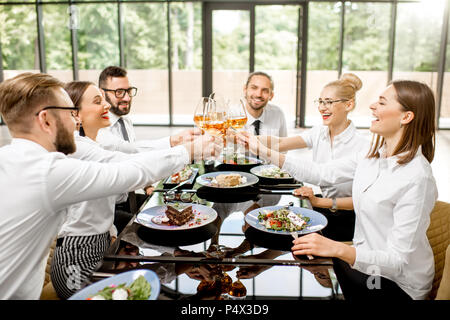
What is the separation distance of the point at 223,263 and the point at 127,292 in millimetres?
404

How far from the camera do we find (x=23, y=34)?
959 cm

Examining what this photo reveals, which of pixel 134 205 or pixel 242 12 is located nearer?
pixel 134 205

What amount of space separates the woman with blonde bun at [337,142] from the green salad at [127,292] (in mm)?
1480

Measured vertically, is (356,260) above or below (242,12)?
below

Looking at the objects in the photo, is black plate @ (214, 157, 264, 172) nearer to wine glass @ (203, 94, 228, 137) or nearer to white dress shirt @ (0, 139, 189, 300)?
wine glass @ (203, 94, 228, 137)

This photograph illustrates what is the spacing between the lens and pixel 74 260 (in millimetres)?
1932

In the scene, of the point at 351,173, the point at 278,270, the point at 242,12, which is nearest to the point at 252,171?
the point at 351,173

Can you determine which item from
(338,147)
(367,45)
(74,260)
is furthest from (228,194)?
(367,45)

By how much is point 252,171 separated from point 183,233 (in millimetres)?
1164

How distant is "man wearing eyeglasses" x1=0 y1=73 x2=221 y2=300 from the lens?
4.48 feet

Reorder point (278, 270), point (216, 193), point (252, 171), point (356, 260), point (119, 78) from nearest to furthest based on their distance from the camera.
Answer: point (278, 270) → point (356, 260) → point (216, 193) → point (252, 171) → point (119, 78)

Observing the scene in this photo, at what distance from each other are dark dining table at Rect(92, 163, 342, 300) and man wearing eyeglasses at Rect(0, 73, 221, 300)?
0.85 feet

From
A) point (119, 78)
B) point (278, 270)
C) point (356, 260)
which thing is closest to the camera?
point (278, 270)
